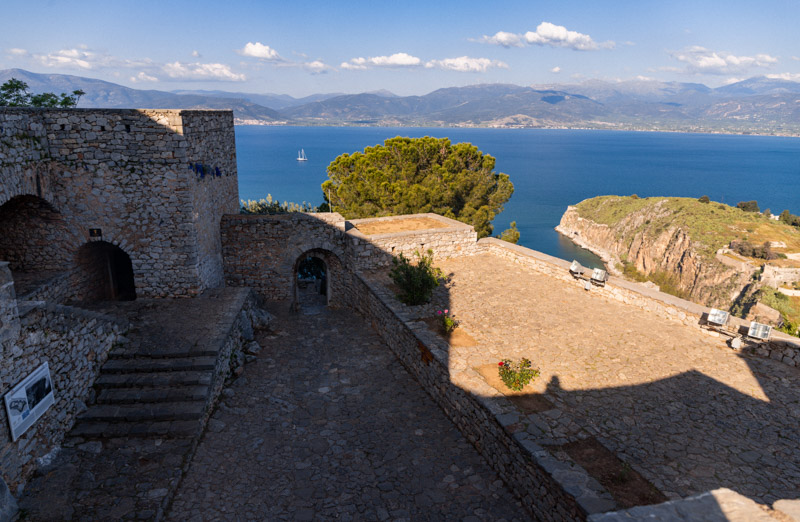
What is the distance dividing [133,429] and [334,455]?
325 centimetres

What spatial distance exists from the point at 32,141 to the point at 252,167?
124 meters

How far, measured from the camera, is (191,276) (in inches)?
431

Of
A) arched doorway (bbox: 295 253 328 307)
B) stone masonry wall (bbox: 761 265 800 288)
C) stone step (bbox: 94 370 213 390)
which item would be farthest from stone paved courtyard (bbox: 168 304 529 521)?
stone masonry wall (bbox: 761 265 800 288)

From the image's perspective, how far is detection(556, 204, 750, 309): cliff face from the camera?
39.1 m

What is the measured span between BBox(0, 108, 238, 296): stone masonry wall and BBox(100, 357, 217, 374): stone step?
2953 mm

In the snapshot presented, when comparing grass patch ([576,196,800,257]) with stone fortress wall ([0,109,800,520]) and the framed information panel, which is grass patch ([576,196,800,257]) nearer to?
stone fortress wall ([0,109,800,520])

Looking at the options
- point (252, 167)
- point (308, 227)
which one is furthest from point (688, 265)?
point (252, 167)

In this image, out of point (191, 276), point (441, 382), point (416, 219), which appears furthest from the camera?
point (416, 219)

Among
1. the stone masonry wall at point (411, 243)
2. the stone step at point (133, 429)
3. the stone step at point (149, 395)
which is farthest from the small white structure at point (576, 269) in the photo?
the stone step at point (133, 429)

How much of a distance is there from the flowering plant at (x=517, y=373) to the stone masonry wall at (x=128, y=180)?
7662 mm

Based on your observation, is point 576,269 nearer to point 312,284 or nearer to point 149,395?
point 149,395

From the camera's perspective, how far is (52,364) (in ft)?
22.4

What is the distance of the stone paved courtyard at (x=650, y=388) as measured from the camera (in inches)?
232

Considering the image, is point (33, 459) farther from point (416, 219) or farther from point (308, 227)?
point (416, 219)
